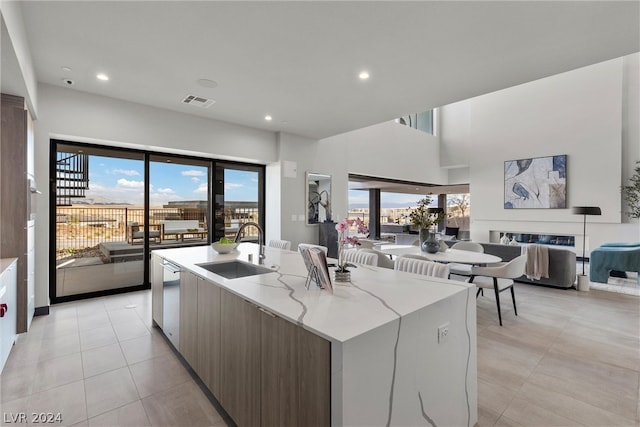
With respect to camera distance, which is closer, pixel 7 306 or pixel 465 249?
pixel 7 306

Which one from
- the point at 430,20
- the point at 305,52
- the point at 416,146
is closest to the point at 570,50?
the point at 430,20

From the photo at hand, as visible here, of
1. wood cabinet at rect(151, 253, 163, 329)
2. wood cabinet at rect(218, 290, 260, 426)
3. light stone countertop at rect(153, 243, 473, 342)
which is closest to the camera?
light stone countertop at rect(153, 243, 473, 342)

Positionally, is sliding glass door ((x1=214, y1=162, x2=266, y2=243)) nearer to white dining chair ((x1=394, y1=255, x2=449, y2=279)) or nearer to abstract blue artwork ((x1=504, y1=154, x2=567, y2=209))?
white dining chair ((x1=394, y1=255, x2=449, y2=279))

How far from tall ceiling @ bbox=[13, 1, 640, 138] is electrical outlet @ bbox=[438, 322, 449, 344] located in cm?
216

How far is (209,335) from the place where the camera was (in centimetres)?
189

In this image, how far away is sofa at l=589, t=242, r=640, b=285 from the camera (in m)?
4.86

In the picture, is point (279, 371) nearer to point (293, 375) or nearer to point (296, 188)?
Answer: point (293, 375)

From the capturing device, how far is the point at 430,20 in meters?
2.30

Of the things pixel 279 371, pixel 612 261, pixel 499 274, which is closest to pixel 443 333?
pixel 279 371

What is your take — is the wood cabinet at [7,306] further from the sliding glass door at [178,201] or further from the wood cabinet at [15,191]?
the sliding glass door at [178,201]

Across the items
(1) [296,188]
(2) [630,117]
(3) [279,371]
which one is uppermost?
(2) [630,117]

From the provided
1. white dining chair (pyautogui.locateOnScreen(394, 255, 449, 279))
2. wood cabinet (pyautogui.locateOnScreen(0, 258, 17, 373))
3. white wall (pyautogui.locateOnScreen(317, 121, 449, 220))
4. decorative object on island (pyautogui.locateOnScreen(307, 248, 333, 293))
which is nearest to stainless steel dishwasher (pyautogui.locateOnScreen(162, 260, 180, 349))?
wood cabinet (pyautogui.locateOnScreen(0, 258, 17, 373))

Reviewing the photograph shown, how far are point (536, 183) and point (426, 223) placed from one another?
188 inches

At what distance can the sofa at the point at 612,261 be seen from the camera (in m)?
4.86
